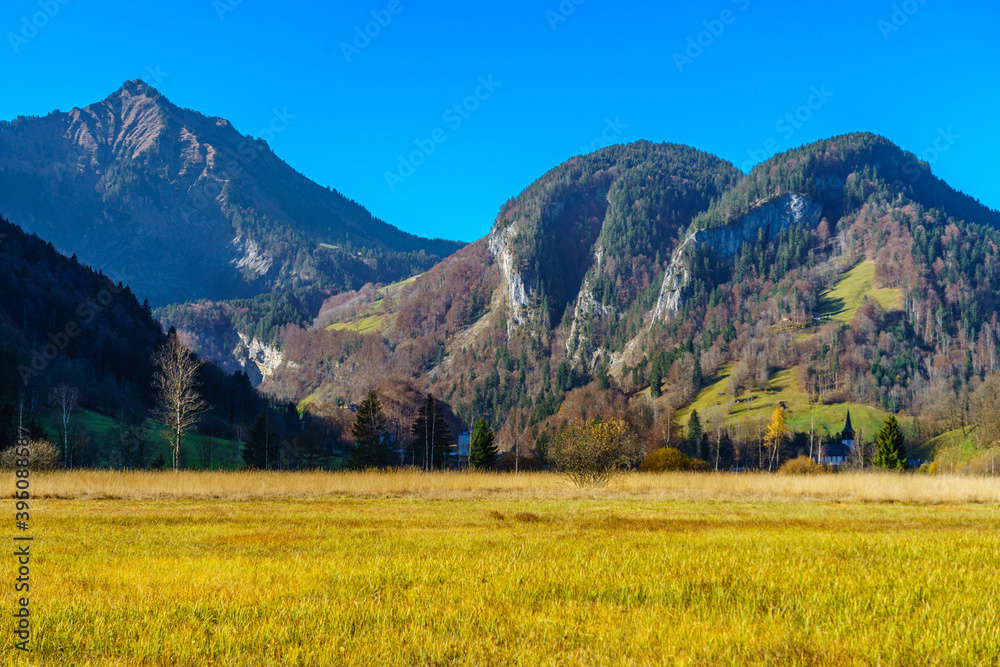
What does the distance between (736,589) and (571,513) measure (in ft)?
39.2

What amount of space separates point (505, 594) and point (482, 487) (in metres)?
27.8

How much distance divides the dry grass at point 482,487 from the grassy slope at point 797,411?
13531 cm

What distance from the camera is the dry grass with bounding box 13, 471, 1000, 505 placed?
27656mm

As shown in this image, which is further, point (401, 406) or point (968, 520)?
point (401, 406)

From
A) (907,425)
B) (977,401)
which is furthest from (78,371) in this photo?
(907,425)

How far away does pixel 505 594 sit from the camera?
7328mm

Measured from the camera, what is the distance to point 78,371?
320ft

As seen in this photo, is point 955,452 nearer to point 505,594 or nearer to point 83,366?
point 505,594

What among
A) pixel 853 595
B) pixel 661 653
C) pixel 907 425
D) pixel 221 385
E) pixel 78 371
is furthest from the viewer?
pixel 907 425

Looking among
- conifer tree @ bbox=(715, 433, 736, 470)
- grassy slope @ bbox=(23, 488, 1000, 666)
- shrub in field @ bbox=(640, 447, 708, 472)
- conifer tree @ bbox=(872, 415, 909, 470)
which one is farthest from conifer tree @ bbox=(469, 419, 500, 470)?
grassy slope @ bbox=(23, 488, 1000, 666)

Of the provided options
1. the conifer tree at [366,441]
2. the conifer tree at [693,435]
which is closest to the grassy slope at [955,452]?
the conifer tree at [693,435]

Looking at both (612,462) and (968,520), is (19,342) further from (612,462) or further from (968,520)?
(968,520)

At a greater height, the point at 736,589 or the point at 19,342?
the point at 19,342

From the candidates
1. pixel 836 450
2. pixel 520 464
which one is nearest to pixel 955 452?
pixel 836 450
